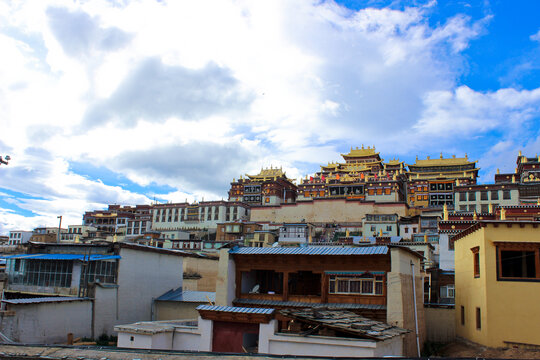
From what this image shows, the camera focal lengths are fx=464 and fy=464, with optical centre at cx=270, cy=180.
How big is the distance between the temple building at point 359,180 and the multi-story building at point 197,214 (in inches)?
555

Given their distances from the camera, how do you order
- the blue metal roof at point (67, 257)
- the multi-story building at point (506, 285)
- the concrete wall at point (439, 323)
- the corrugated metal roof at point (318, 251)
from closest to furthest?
1. the multi-story building at point (506, 285)
2. the corrugated metal roof at point (318, 251)
3. the blue metal roof at point (67, 257)
4. the concrete wall at point (439, 323)

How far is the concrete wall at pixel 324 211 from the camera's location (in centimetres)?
8269

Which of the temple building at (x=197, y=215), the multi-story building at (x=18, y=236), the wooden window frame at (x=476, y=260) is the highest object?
the temple building at (x=197, y=215)

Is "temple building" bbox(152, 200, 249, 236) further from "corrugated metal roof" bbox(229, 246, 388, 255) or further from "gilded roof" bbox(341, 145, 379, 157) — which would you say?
"corrugated metal roof" bbox(229, 246, 388, 255)

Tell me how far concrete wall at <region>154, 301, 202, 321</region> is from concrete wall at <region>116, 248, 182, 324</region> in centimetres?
69

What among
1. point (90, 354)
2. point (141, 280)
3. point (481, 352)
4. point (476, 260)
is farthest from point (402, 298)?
point (141, 280)

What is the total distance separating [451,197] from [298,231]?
109 ft

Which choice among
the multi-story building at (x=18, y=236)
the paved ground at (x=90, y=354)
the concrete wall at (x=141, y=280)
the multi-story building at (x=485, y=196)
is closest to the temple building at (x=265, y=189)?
the multi-story building at (x=485, y=196)

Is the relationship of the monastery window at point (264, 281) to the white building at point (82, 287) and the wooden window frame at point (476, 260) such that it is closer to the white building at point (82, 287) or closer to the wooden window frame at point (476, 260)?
the white building at point (82, 287)

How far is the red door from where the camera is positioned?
805 inches

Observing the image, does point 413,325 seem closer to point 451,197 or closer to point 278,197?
point 451,197

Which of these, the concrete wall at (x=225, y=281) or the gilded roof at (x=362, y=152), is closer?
the concrete wall at (x=225, y=281)

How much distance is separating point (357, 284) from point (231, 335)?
7.29 meters

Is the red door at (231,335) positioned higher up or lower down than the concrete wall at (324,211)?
lower down
